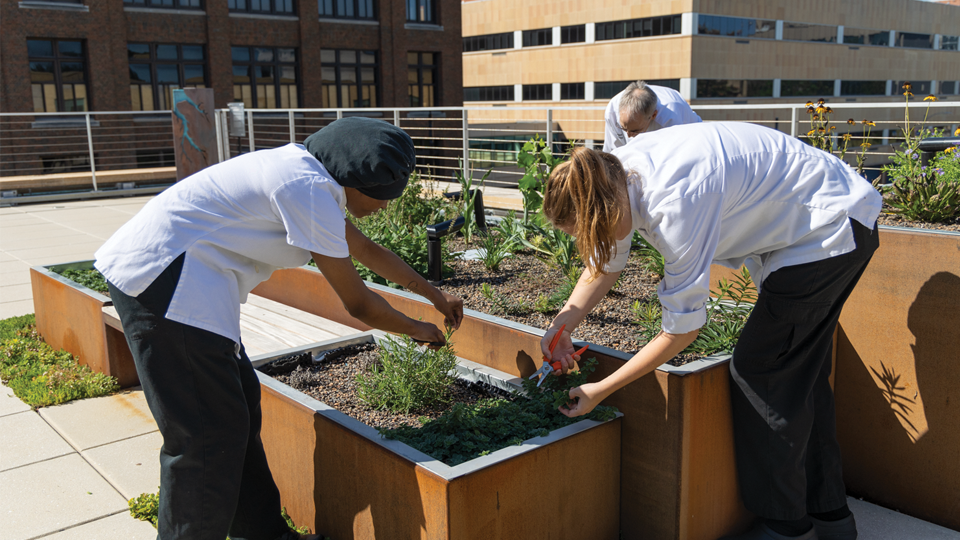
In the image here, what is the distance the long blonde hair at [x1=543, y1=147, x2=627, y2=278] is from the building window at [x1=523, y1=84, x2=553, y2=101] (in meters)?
63.0

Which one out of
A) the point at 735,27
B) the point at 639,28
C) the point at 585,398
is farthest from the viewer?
the point at 735,27

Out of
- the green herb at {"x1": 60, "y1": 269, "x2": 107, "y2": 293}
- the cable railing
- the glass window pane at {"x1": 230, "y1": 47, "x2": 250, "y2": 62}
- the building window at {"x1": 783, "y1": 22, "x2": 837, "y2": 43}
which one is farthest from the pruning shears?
the building window at {"x1": 783, "y1": 22, "x2": 837, "y2": 43}

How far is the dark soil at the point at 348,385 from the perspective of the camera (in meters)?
3.09

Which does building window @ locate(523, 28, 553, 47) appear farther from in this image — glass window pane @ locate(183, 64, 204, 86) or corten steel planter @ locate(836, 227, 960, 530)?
corten steel planter @ locate(836, 227, 960, 530)

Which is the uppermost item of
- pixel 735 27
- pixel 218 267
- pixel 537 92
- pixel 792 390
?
pixel 735 27

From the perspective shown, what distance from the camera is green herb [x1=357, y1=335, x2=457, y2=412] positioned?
310cm

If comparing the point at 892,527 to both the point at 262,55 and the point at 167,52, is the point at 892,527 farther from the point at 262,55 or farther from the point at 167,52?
the point at 262,55

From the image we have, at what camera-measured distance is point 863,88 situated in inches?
2729

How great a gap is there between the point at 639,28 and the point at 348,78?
3444 centimetres

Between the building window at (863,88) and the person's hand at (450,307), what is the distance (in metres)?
73.9

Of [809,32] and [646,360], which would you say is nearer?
[646,360]

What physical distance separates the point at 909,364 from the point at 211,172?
288 centimetres

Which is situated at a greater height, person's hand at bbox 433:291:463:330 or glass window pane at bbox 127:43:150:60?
glass window pane at bbox 127:43:150:60

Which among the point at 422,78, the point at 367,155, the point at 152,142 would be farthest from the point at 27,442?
the point at 422,78
